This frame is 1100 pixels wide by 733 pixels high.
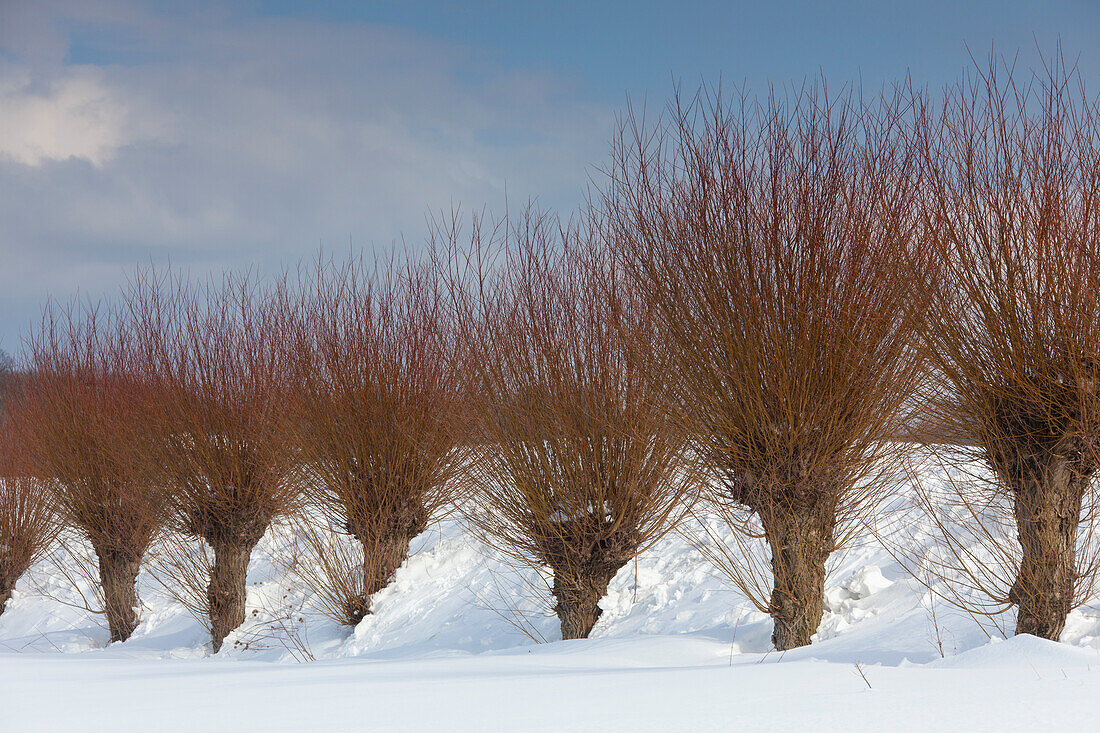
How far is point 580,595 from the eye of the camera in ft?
24.3

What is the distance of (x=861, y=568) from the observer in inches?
282

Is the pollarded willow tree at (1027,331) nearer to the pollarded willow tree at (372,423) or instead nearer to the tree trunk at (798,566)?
the tree trunk at (798,566)

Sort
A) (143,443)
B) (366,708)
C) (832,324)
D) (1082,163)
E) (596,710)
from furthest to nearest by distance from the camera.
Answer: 1. (143,443)
2. (832,324)
3. (1082,163)
4. (366,708)
5. (596,710)

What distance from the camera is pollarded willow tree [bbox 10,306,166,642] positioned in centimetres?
1088

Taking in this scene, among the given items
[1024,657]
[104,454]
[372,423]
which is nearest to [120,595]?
[104,454]

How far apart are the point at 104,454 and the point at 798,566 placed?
979 centimetres

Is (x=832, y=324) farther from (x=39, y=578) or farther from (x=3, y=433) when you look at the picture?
(x=39, y=578)

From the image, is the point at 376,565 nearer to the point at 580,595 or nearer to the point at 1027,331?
the point at 580,595

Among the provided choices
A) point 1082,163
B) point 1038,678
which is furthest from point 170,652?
point 1082,163

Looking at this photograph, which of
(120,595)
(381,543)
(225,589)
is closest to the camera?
(381,543)

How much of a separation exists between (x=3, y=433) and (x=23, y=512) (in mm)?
Result: 1686

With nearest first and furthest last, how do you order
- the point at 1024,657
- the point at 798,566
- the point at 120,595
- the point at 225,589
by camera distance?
1. the point at 1024,657
2. the point at 798,566
3. the point at 225,589
4. the point at 120,595

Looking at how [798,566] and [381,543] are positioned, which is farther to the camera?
[381,543]

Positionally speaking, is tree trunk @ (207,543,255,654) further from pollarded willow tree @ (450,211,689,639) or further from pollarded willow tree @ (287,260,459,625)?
pollarded willow tree @ (450,211,689,639)
